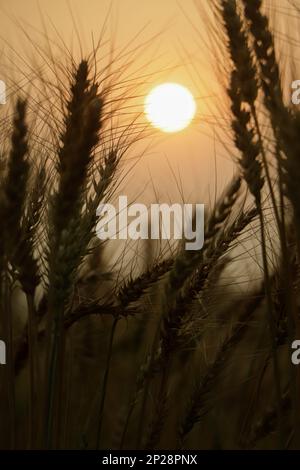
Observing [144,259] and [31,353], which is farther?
[144,259]

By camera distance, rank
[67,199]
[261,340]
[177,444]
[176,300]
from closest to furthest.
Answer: [67,199] < [176,300] < [177,444] < [261,340]

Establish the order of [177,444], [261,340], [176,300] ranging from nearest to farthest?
[176,300] → [177,444] → [261,340]

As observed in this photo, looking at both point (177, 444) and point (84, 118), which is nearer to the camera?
point (84, 118)

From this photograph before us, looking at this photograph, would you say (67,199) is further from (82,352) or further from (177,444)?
(82,352)

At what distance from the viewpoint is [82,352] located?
1.53m

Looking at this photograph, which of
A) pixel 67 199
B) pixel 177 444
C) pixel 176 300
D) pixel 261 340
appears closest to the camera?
pixel 67 199

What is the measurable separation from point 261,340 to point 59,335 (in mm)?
565

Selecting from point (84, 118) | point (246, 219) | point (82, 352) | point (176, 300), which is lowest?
point (82, 352)

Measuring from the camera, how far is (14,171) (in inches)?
41.7
